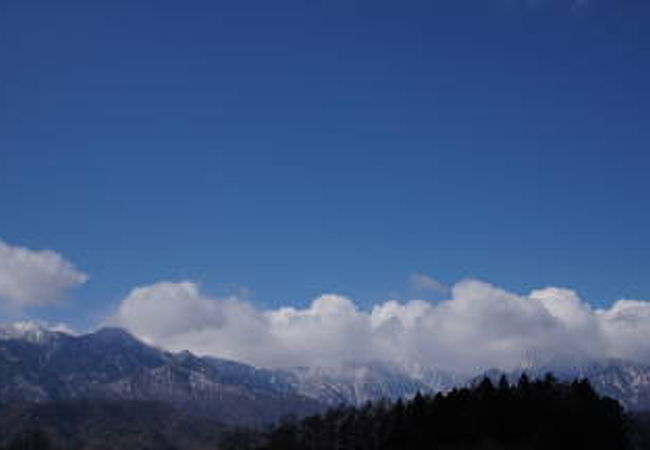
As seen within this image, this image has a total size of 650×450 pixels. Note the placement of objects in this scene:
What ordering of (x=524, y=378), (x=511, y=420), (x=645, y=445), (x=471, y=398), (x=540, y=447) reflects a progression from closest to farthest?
(x=540, y=447)
(x=511, y=420)
(x=471, y=398)
(x=524, y=378)
(x=645, y=445)

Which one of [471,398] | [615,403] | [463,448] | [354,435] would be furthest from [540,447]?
[354,435]

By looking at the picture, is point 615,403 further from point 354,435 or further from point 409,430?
point 354,435

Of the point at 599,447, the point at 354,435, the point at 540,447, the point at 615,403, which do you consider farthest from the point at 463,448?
the point at 354,435

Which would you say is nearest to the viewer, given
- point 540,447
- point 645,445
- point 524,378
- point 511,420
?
point 540,447

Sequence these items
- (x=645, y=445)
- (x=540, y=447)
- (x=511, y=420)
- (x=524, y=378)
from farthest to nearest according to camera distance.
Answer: (x=645, y=445) → (x=524, y=378) → (x=511, y=420) → (x=540, y=447)

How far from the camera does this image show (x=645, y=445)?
612 ft

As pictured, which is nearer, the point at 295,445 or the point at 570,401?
the point at 570,401

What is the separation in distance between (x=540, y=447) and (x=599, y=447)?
11.1 meters

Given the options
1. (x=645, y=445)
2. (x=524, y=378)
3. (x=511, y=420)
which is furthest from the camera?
(x=645, y=445)

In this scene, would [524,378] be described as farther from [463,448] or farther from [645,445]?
[645,445]

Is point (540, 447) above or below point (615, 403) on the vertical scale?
below

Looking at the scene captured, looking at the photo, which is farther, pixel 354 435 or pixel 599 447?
pixel 354 435

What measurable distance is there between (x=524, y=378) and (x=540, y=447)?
3568cm

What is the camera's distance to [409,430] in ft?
445
